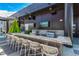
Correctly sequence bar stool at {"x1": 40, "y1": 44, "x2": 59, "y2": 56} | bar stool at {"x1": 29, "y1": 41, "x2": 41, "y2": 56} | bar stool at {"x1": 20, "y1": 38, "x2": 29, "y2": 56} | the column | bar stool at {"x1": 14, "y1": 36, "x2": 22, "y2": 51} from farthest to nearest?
the column < bar stool at {"x1": 14, "y1": 36, "x2": 22, "y2": 51} < bar stool at {"x1": 20, "y1": 38, "x2": 29, "y2": 56} < bar stool at {"x1": 29, "y1": 41, "x2": 41, "y2": 56} < bar stool at {"x1": 40, "y1": 44, "x2": 59, "y2": 56}

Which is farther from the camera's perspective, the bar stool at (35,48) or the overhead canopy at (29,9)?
the overhead canopy at (29,9)

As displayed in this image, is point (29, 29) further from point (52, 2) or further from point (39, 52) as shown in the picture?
point (52, 2)

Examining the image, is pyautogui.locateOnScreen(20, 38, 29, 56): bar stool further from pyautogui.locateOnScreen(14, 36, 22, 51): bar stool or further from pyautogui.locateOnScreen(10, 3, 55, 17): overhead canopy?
pyautogui.locateOnScreen(10, 3, 55, 17): overhead canopy

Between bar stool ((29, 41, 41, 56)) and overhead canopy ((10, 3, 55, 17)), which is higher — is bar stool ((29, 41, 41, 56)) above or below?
below

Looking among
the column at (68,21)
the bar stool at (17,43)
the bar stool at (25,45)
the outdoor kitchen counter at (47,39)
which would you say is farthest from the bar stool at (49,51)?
the column at (68,21)

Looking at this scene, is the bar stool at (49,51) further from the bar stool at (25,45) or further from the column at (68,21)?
the column at (68,21)

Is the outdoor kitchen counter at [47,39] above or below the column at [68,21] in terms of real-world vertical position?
below


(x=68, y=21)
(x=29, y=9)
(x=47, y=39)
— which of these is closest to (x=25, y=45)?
(x=47, y=39)

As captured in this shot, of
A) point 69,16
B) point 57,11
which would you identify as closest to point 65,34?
point 69,16

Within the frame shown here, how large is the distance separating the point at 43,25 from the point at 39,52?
48.9 inches

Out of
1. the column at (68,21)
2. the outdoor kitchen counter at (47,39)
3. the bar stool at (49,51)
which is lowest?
the bar stool at (49,51)

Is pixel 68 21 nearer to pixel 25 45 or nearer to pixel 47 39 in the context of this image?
pixel 47 39

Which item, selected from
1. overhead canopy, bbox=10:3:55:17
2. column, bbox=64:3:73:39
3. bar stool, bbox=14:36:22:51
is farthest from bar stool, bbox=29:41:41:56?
column, bbox=64:3:73:39

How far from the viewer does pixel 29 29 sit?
4090 millimetres
